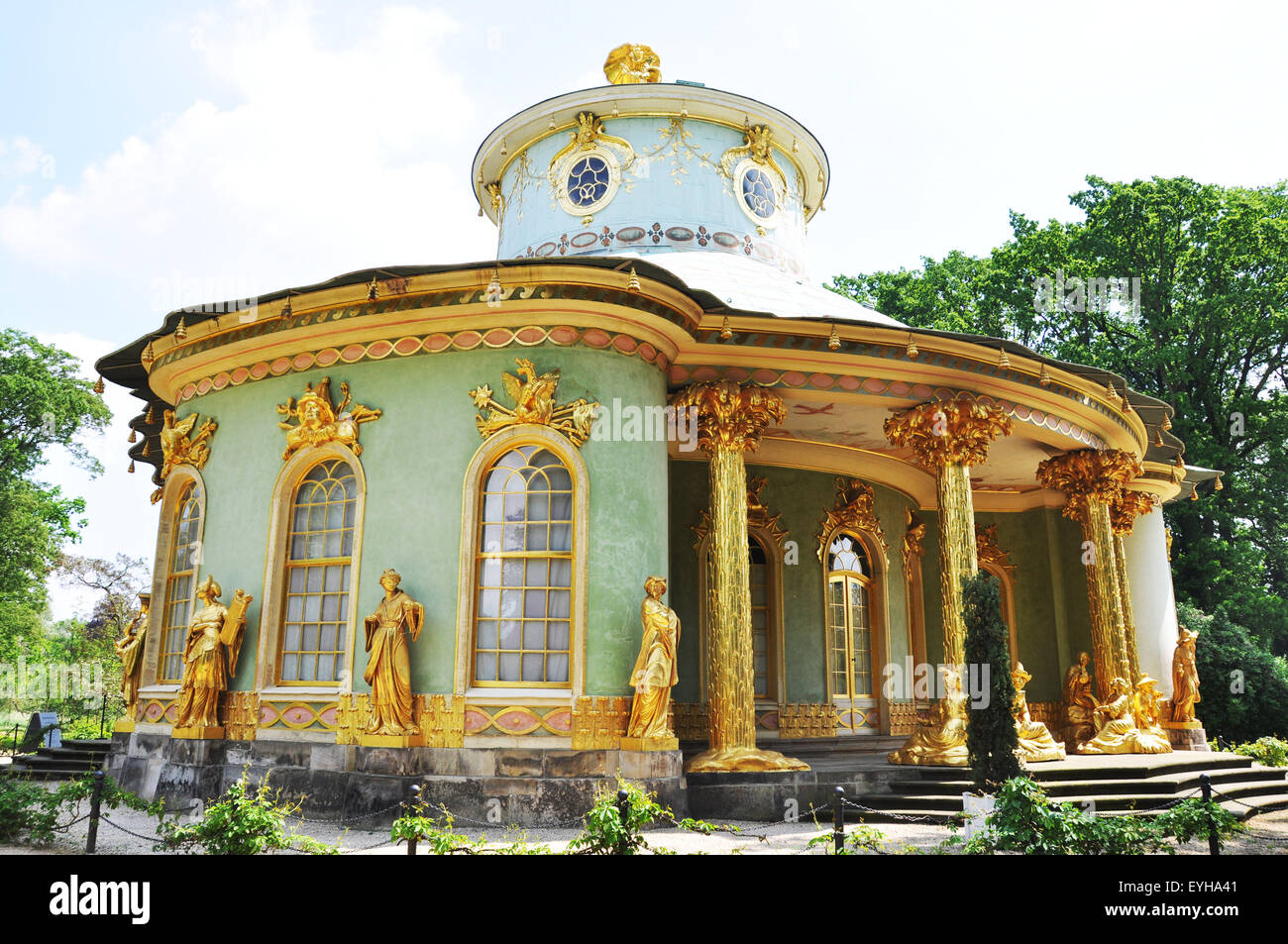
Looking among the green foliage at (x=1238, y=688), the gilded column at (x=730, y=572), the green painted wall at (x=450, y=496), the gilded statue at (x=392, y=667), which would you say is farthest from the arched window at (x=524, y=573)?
the green foliage at (x=1238, y=688)

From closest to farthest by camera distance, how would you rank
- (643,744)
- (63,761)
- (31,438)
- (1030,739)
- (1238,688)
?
(643,744), (1030,739), (63,761), (1238,688), (31,438)

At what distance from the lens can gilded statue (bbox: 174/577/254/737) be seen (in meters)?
11.1

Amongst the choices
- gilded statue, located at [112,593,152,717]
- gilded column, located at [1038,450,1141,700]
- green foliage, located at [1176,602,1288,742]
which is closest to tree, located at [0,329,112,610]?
gilded statue, located at [112,593,152,717]

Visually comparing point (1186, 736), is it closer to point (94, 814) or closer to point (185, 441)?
point (94, 814)

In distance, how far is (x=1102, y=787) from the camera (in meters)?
11.2

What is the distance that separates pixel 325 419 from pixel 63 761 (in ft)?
29.3

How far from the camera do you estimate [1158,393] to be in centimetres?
2803

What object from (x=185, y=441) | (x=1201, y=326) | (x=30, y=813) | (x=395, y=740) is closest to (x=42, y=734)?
(x=185, y=441)

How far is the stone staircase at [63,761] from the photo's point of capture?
1509cm

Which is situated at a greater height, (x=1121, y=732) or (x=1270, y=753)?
(x=1121, y=732)

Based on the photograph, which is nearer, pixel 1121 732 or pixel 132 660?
pixel 132 660

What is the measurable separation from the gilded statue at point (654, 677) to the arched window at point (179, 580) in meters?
6.14
